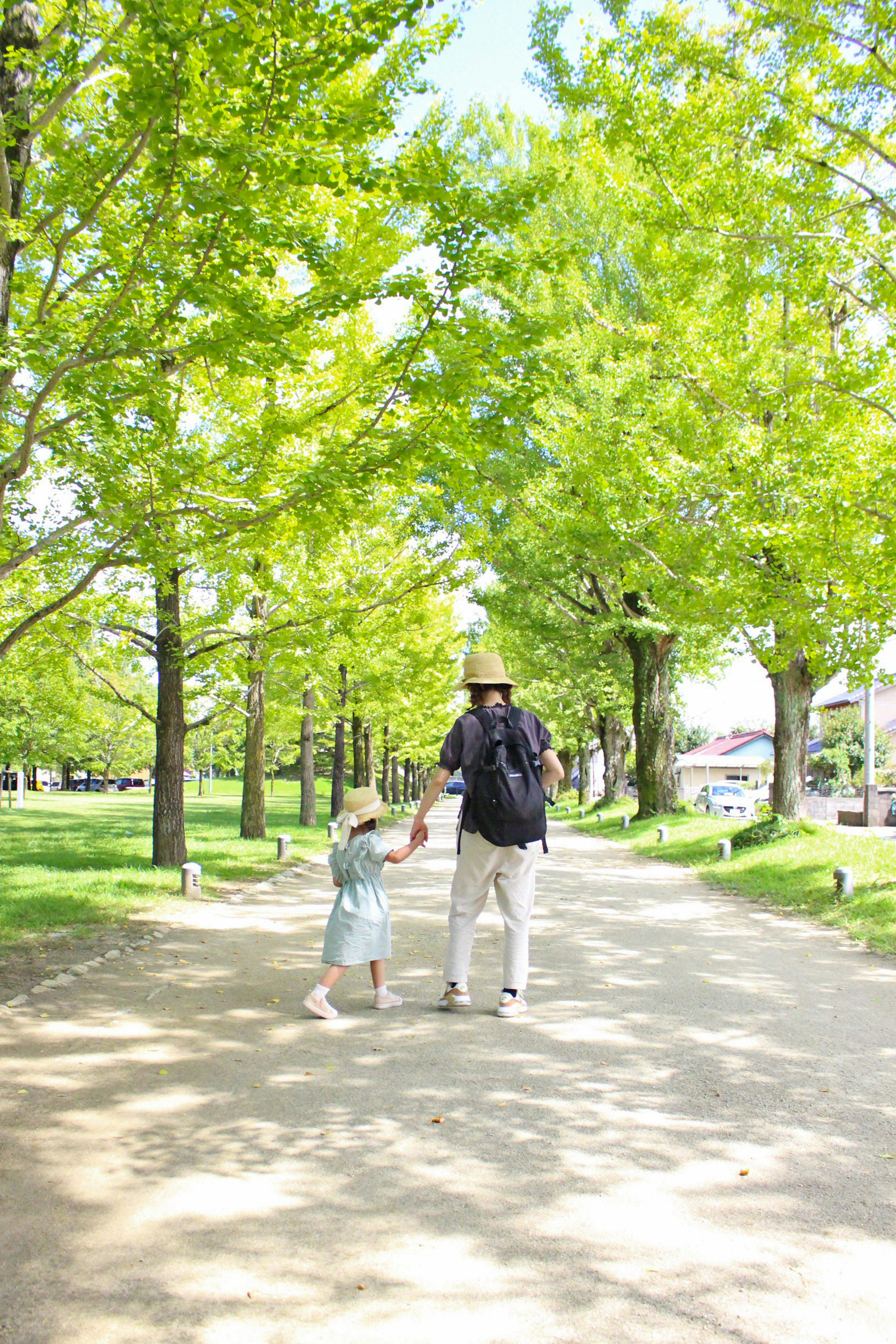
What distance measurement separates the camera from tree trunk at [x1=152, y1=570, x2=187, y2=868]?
12117 millimetres

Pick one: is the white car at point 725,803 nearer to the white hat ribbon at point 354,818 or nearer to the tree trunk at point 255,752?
the tree trunk at point 255,752

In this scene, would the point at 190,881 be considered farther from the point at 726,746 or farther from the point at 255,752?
the point at 726,746

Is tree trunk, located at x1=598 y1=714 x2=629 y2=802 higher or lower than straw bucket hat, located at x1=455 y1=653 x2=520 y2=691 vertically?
lower

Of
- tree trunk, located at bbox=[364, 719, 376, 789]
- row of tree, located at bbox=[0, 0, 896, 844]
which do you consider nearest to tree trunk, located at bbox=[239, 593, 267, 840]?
row of tree, located at bbox=[0, 0, 896, 844]

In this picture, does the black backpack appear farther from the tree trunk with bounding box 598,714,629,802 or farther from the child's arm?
the tree trunk with bounding box 598,714,629,802

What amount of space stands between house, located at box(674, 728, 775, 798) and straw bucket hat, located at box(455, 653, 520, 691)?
219 ft

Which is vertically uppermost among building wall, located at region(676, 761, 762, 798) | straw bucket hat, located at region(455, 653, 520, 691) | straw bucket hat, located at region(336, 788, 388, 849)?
straw bucket hat, located at region(455, 653, 520, 691)

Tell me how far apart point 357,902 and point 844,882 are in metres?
6.64

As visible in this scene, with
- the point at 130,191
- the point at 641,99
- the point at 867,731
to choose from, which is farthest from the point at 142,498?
the point at 867,731

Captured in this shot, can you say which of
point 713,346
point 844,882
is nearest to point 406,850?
point 844,882

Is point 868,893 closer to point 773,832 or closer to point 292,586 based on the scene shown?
point 773,832

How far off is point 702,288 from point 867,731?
13.5 metres

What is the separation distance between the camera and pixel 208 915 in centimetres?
980

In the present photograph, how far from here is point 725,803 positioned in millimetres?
42562
